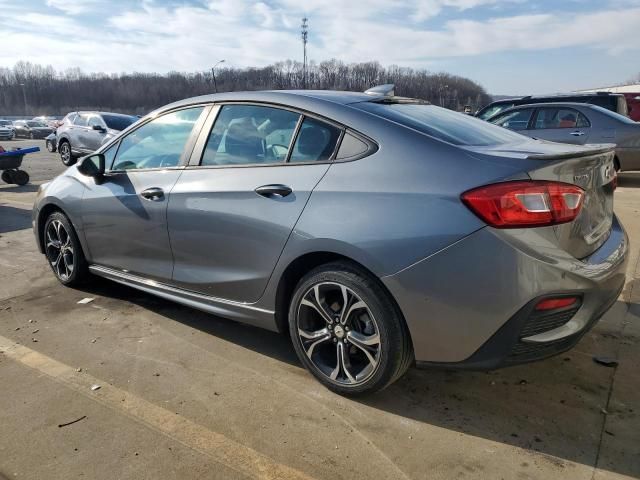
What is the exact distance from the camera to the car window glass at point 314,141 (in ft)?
9.14

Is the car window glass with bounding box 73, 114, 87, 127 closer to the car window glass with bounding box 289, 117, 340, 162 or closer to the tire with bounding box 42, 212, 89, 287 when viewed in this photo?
the tire with bounding box 42, 212, 89, 287

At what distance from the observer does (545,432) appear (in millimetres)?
2465

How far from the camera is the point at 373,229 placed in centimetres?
246

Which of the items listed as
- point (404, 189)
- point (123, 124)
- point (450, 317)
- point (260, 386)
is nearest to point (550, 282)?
point (450, 317)

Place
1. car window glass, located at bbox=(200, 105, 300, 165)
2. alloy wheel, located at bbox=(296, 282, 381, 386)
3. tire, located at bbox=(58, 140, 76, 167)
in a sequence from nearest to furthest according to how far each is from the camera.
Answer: alloy wheel, located at bbox=(296, 282, 381, 386) → car window glass, located at bbox=(200, 105, 300, 165) → tire, located at bbox=(58, 140, 76, 167)

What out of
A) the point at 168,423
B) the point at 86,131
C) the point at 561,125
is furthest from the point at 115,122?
the point at 168,423

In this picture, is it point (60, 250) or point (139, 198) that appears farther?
point (60, 250)

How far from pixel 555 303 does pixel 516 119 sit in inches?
348

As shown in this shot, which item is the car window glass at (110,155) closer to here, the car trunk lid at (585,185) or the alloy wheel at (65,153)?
the car trunk lid at (585,185)

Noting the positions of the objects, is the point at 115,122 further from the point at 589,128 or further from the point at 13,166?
the point at 589,128

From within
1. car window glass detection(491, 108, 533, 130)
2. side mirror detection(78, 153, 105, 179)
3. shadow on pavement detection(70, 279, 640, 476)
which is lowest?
shadow on pavement detection(70, 279, 640, 476)

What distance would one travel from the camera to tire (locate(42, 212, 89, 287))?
427cm

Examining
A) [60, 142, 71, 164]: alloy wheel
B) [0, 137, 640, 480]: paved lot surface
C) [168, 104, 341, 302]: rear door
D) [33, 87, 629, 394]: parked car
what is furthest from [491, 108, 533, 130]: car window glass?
[60, 142, 71, 164]: alloy wheel

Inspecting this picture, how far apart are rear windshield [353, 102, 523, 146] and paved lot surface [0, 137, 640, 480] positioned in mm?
1367
